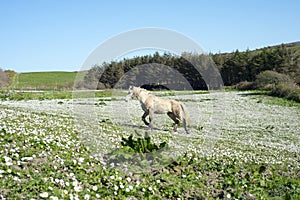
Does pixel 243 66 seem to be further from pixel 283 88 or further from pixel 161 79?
pixel 161 79

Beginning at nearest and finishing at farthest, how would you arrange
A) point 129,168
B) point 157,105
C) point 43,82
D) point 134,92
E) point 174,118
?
point 129,168
point 134,92
point 157,105
point 174,118
point 43,82

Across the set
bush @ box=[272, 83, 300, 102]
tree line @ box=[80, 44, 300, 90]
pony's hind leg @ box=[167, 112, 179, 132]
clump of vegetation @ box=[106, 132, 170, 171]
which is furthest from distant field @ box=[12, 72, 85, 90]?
clump of vegetation @ box=[106, 132, 170, 171]

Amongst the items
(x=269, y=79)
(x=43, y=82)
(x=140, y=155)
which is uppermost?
(x=43, y=82)

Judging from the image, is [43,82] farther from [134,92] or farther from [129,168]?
[129,168]

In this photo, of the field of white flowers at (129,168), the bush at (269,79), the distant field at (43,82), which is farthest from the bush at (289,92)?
the distant field at (43,82)

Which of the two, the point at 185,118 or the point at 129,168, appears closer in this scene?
the point at 129,168

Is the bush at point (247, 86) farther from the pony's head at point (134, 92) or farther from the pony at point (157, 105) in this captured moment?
the pony's head at point (134, 92)

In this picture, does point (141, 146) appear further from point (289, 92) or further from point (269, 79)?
point (269, 79)

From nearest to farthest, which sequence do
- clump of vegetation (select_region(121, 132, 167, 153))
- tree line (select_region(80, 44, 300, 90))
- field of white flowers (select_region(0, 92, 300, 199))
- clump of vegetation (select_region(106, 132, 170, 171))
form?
field of white flowers (select_region(0, 92, 300, 199))
clump of vegetation (select_region(106, 132, 170, 171))
clump of vegetation (select_region(121, 132, 167, 153))
tree line (select_region(80, 44, 300, 90))

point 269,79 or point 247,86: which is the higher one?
point 269,79

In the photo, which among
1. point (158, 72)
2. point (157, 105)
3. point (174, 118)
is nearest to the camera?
point (158, 72)

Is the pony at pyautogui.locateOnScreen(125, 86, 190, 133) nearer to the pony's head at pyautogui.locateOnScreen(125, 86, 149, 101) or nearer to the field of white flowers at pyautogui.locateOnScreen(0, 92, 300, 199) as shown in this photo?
the pony's head at pyautogui.locateOnScreen(125, 86, 149, 101)

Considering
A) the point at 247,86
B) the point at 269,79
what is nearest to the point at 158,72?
the point at 269,79

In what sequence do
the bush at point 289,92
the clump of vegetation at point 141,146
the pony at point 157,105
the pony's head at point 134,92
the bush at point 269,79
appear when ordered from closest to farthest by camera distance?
the clump of vegetation at point 141,146 → the pony's head at point 134,92 → the pony at point 157,105 → the bush at point 289,92 → the bush at point 269,79
